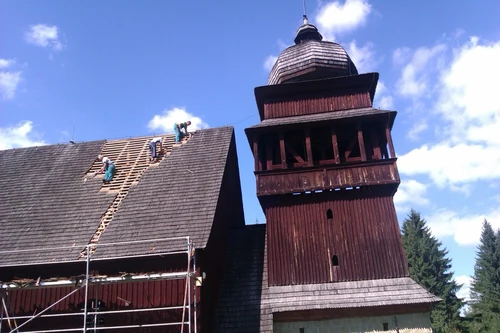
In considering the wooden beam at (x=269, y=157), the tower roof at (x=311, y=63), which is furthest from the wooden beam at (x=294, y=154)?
the tower roof at (x=311, y=63)

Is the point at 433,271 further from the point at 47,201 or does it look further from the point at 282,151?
the point at 47,201

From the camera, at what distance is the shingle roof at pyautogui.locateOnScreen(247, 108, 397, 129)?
16562 millimetres

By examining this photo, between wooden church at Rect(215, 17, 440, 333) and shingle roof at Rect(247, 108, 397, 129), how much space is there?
0.15 feet

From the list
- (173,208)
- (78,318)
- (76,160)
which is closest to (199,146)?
(173,208)

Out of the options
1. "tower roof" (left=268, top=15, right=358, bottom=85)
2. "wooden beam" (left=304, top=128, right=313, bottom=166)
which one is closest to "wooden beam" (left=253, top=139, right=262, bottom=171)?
"wooden beam" (left=304, top=128, right=313, bottom=166)

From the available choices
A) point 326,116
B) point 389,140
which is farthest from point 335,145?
point 389,140

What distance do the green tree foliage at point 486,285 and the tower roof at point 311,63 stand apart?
25059 millimetres

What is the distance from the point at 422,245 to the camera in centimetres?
4278

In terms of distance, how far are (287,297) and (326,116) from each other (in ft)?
24.1

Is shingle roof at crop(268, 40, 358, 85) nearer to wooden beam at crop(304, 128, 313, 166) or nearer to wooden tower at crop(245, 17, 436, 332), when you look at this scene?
wooden tower at crop(245, 17, 436, 332)

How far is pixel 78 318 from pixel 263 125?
9.45 metres

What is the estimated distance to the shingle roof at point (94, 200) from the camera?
547 inches

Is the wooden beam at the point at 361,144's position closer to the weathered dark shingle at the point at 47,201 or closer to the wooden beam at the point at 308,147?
the wooden beam at the point at 308,147

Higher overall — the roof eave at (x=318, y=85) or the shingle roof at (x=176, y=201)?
the roof eave at (x=318, y=85)
